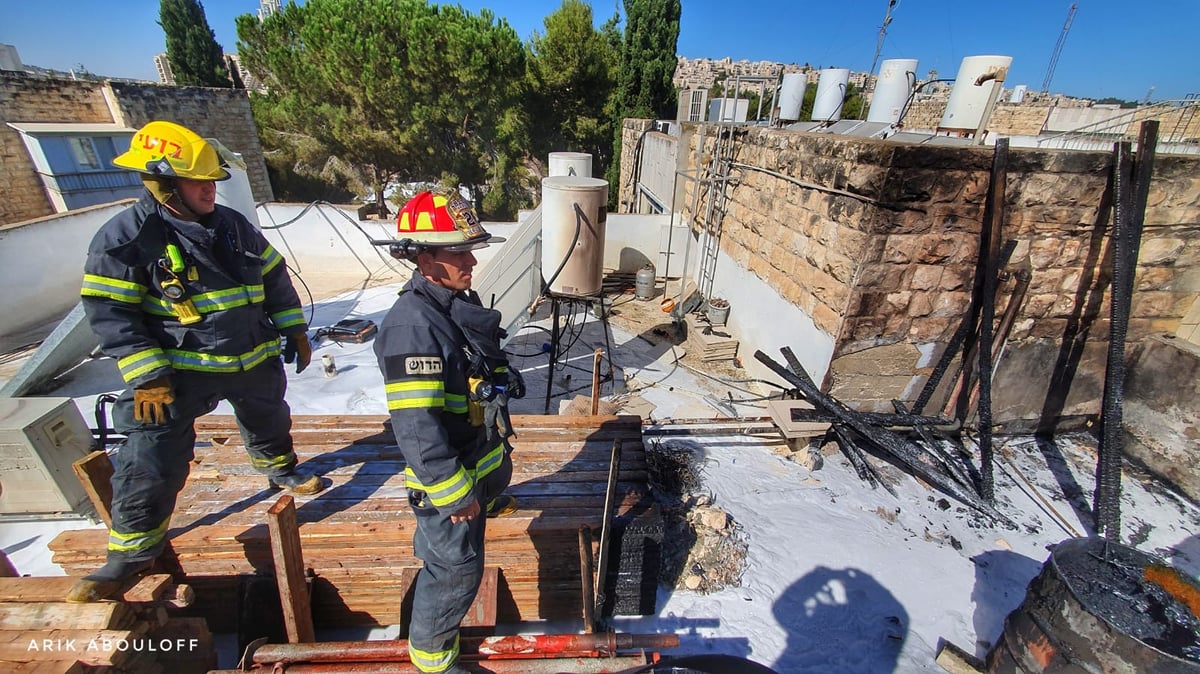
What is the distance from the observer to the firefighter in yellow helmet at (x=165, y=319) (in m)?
2.11

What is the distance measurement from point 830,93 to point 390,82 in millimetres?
13506

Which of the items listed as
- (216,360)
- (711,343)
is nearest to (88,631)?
(216,360)

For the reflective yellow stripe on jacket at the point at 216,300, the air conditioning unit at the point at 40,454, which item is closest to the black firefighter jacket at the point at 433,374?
the reflective yellow stripe on jacket at the point at 216,300

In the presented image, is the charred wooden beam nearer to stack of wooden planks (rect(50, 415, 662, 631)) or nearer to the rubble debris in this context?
the rubble debris

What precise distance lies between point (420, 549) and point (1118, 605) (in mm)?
3040

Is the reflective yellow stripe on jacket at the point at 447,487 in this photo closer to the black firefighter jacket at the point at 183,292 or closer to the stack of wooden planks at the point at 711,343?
the black firefighter jacket at the point at 183,292

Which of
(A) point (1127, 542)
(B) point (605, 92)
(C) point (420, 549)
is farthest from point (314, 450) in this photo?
(B) point (605, 92)

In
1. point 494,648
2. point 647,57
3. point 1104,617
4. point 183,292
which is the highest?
point 647,57

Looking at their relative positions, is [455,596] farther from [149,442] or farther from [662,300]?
[662,300]

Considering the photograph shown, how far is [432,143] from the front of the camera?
17016mm

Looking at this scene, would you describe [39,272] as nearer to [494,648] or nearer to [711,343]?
[494,648]

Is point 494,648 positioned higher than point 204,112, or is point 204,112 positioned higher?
point 204,112

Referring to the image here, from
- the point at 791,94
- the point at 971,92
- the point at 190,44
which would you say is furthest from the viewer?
the point at 190,44

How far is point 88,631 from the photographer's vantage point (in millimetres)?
1925
